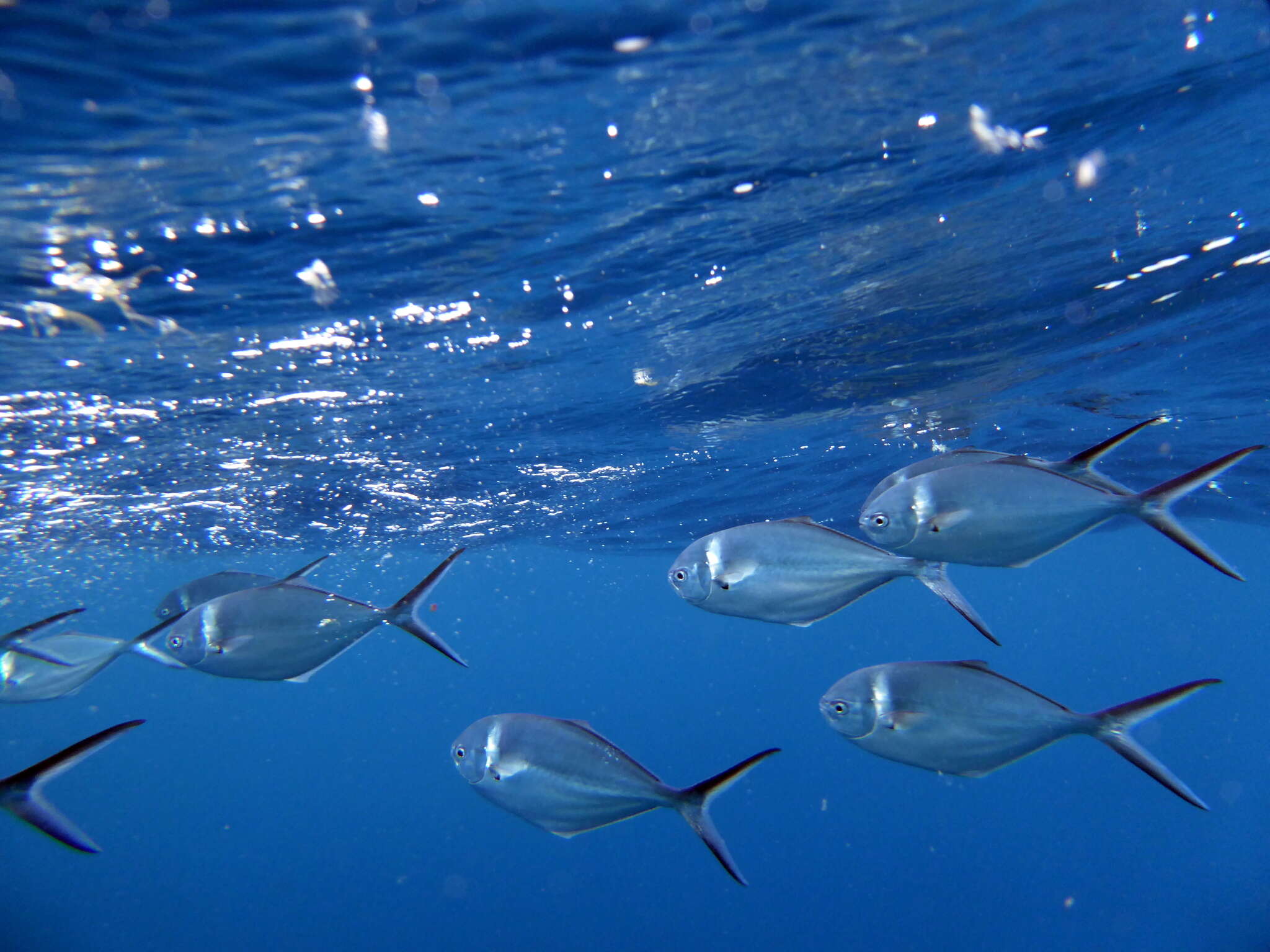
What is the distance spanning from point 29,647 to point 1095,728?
24.7ft

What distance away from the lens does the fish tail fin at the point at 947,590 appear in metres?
3.62

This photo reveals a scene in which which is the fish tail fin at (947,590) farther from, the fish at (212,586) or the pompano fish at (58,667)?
the pompano fish at (58,667)

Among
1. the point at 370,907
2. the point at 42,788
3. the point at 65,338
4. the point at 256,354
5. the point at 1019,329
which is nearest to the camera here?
the point at 42,788

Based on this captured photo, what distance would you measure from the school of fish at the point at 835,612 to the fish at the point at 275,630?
0.01 m

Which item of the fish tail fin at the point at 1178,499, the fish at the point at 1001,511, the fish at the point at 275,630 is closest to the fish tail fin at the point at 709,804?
the fish at the point at 1001,511

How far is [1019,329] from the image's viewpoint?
40.3 ft

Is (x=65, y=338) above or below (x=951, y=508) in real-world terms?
above

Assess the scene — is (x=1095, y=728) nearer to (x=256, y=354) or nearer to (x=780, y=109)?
(x=780, y=109)

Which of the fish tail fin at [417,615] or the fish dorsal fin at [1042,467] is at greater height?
the fish dorsal fin at [1042,467]

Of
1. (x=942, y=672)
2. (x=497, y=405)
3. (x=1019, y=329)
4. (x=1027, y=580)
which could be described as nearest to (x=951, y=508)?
(x=942, y=672)

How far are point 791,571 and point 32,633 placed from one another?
212 inches

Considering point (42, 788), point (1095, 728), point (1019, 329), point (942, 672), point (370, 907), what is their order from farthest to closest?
point (370, 907) → point (1019, 329) → point (942, 672) → point (1095, 728) → point (42, 788)

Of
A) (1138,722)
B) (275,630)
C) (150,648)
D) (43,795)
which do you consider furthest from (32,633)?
(1138,722)

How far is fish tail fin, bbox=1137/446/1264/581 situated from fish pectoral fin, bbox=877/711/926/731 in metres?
1.58
